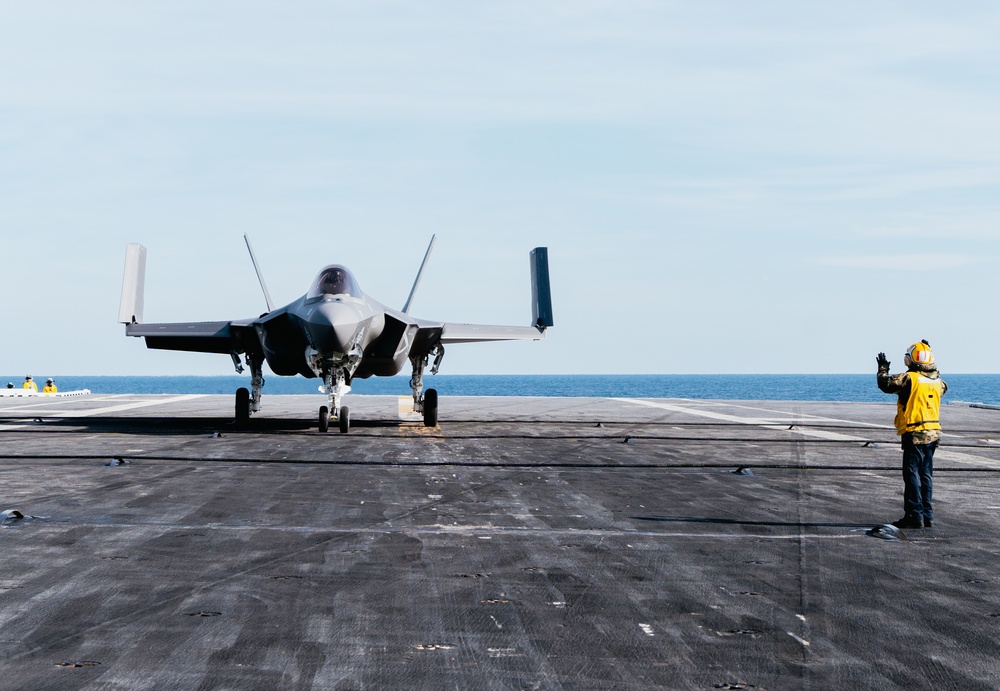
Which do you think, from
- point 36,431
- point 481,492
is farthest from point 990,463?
point 36,431

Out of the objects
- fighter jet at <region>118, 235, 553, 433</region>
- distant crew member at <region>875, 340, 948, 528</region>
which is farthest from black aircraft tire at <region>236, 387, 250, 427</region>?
distant crew member at <region>875, 340, 948, 528</region>

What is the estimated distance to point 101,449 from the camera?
1809 cm

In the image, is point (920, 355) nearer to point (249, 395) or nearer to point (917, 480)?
point (917, 480)

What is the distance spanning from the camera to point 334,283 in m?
21.4

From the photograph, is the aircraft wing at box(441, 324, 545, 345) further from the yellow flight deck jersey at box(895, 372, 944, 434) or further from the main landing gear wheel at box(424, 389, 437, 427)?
the yellow flight deck jersey at box(895, 372, 944, 434)

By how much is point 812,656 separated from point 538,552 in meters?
3.36

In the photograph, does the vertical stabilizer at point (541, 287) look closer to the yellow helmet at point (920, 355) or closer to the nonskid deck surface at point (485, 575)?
the nonskid deck surface at point (485, 575)

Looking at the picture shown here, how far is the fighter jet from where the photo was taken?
2078cm

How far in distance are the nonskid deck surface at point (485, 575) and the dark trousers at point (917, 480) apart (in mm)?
342

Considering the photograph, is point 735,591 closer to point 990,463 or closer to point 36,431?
point 990,463

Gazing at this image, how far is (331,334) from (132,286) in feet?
25.5

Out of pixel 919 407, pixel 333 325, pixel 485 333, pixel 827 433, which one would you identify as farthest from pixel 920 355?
pixel 485 333

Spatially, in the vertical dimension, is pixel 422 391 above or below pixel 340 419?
above

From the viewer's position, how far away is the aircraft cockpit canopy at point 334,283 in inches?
838
